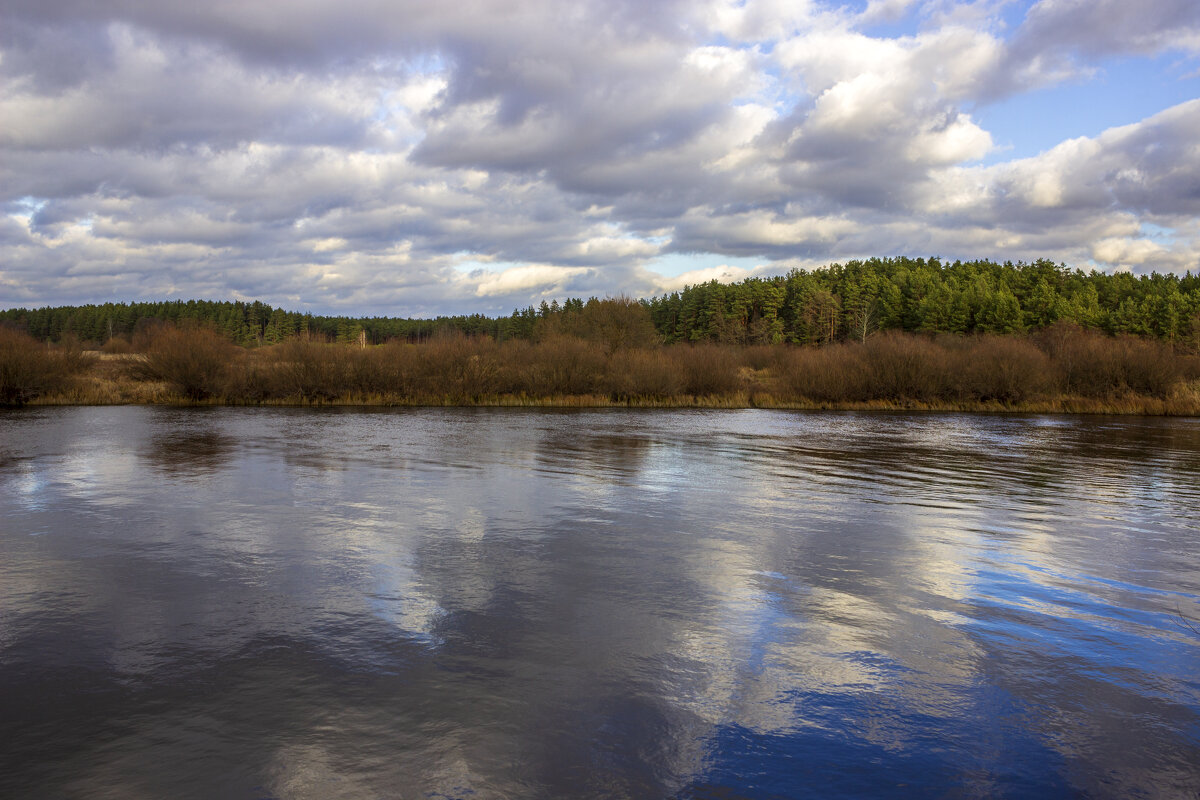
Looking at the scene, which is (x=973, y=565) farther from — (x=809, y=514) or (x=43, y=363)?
(x=43, y=363)

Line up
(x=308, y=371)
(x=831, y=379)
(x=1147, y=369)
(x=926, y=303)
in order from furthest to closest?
(x=926, y=303)
(x=831, y=379)
(x=1147, y=369)
(x=308, y=371)

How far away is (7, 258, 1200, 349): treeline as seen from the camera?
86.6 m

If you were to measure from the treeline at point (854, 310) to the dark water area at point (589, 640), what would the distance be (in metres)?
53.6

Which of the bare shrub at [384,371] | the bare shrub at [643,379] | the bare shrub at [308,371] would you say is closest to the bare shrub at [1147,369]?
the bare shrub at [643,379]

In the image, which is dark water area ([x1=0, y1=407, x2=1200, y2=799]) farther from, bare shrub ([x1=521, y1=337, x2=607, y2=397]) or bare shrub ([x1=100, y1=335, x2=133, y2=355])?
bare shrub ([x1=100, y1=335, x2=133, y2=355])

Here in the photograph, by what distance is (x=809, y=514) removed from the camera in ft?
40.7

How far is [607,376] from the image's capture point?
44.7 metres

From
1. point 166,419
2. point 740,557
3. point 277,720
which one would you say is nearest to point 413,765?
point 277,720

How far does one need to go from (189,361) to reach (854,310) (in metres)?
89.0

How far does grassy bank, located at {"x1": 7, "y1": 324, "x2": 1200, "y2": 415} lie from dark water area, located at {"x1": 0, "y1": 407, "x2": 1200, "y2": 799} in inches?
1080

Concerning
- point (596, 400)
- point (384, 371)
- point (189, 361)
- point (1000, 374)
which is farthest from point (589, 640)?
point (1000, 374)

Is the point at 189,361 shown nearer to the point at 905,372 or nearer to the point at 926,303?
the point at 905,372

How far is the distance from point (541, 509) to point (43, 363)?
3736cm

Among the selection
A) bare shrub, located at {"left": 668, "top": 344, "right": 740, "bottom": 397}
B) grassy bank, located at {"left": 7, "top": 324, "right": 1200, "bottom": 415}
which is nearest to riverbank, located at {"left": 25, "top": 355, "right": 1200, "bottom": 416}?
grassy bank, located at {"left": 7, "top": 324, "right": 1200, "bottom": 415}
